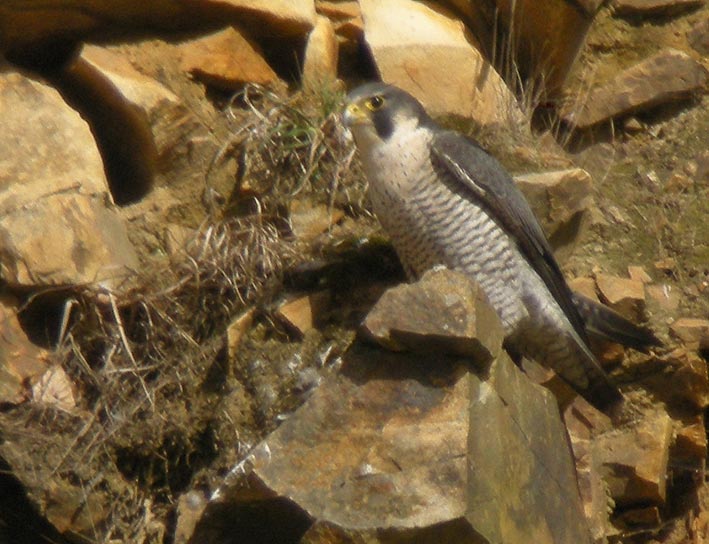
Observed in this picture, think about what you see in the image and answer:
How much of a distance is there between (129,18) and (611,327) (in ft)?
7.90

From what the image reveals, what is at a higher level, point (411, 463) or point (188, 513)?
point (411, 463)

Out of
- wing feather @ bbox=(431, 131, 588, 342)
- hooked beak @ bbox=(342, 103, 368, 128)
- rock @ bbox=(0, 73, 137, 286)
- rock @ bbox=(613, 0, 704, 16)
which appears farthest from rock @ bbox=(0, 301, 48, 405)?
rock @ bbox=(613, 0, 704, 16)

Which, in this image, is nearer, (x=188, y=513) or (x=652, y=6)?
(x=188, y=513)

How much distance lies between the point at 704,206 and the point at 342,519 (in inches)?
120

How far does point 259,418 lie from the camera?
16.7 feet

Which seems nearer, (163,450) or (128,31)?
(163,450)

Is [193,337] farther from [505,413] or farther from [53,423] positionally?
[505,413]

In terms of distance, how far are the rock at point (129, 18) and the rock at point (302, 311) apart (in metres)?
1.39

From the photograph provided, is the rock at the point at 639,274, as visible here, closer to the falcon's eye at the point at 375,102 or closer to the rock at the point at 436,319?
the falcon's eye at the point at 375,102

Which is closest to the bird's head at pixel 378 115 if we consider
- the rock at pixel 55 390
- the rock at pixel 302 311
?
the rock at pixel 302 311

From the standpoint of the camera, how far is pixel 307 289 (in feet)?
17.9

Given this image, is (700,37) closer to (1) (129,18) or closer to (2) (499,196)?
(2) (499,196)

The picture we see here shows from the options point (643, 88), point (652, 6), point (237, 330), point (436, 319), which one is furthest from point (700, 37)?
point (436, 319)

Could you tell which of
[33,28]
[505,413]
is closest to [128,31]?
[33,28]
